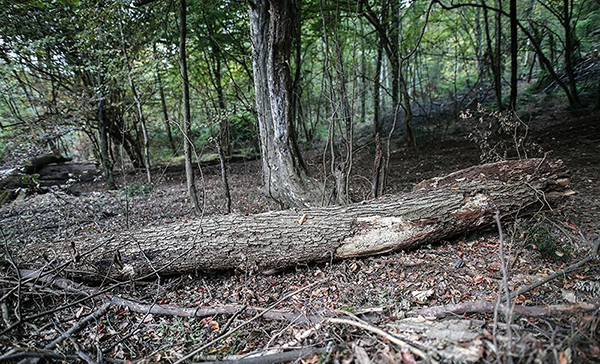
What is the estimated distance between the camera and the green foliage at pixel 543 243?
250 centimetres

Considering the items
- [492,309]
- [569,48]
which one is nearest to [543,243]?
[492,309]

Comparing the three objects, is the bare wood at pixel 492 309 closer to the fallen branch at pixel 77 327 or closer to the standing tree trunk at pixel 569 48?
the fallen branch at pixel 77 327

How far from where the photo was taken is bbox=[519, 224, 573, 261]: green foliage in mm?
2500

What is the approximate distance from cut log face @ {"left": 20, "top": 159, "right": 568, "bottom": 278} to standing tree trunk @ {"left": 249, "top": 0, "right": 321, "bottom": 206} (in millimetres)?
1483

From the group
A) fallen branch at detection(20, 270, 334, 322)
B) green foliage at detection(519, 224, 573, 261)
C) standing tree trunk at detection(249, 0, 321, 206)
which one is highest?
standing tree trunk at detection(249, 0, 321, 206)

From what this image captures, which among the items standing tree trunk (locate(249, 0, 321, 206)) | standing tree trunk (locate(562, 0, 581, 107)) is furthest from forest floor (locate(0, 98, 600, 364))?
standing tree trunk (locate(562, 0, 581, 107))

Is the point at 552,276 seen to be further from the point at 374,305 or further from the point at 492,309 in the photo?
the point at 374,305

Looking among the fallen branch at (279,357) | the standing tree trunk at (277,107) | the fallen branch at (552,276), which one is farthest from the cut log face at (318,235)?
the standing tree trunk at (277,107)

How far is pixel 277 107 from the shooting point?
450 centimetres

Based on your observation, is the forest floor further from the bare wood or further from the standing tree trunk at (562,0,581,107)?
the standing tree trunk at (562,0,581,107)

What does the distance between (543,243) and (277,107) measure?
3750 millimetres

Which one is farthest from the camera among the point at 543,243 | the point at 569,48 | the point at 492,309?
the point at 569,48

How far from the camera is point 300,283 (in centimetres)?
277

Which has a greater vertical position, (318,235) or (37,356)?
(318,235)
